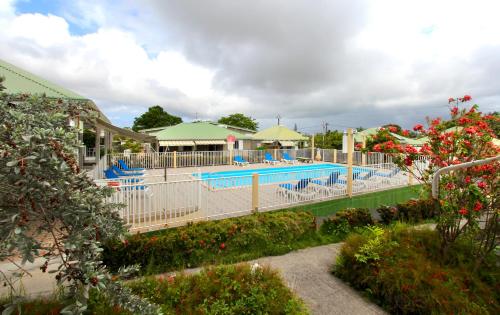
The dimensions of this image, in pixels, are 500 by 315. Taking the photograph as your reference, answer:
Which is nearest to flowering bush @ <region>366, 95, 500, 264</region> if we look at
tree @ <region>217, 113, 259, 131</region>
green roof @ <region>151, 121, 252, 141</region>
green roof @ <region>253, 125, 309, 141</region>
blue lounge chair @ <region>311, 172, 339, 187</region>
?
blue lounge chair @ <region>311, 172, 339, 187</region>

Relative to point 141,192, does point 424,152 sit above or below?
above

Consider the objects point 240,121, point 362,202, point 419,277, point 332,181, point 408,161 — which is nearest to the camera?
point 419,277

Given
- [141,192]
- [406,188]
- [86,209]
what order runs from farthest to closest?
[406,188], [141,192], [86,209]

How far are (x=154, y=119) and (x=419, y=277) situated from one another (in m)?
65.7

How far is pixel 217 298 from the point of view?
136 inches

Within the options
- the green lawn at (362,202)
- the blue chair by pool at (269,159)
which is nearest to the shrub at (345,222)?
the green lawn at (362,202)

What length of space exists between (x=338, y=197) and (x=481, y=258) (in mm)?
5025

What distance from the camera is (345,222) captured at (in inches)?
269

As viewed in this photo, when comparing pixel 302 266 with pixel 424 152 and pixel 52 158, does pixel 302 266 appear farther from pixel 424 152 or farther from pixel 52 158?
pixel 52 158

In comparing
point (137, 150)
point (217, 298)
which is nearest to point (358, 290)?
point (217, 298)

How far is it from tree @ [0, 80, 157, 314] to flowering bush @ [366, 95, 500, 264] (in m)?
5.09

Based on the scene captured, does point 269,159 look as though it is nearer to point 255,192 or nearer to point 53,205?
point 255,192

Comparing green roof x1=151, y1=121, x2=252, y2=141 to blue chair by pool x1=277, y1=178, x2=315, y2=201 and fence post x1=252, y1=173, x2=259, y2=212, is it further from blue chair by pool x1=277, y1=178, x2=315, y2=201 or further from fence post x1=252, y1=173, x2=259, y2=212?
fence post x1=252, y1=173, x2=259, y2=212

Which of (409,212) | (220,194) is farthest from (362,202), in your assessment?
(220,194)
